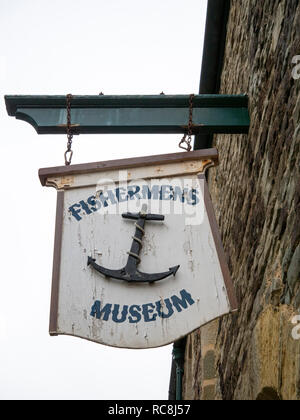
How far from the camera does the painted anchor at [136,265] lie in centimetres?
319

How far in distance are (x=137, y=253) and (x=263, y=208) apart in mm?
816

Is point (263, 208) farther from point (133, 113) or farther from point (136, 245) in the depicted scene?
point (133, 113)

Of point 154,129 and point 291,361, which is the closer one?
point 291,361

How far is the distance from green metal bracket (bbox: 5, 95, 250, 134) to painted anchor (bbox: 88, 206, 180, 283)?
105 cm

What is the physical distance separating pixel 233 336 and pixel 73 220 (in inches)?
61.7

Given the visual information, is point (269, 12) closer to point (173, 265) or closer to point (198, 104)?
point (198, 104)

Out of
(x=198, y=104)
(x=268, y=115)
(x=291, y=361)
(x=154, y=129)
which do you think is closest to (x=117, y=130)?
(x=154, y=129)

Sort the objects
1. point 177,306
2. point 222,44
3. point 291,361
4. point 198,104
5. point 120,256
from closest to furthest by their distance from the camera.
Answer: point 291,361
point 177,306
point 120,256
point 198,104
point 222,44

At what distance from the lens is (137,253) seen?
10.8 ft

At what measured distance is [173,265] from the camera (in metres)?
3.24

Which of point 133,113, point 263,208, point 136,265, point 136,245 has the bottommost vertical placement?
point 136,265

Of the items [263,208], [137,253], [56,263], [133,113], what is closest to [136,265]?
[137,253]

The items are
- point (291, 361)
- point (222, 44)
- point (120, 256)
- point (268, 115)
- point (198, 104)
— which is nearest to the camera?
point (291, 361)

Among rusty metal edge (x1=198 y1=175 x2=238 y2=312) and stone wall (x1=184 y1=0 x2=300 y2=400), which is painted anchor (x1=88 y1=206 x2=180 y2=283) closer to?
rusty metal edge (x1=198 y1=175 x2=238 y2=312)
